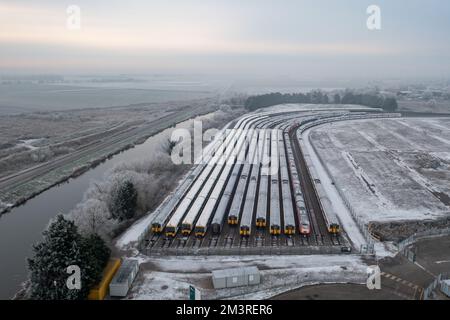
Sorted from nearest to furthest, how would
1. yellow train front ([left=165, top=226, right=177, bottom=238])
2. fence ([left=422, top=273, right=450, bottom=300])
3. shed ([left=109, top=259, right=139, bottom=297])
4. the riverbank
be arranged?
shed ([left=109, top=259, right=139, bottom=297]) → fence ([left=422, top=273, right=450, bottom=300]) → yellow train front ([left=165, top=226, right=177, bottom=238]) → the riverbank

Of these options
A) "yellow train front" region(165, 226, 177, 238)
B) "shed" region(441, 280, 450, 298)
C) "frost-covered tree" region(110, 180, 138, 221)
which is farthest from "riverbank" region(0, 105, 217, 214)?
"shed" region(441, 280, 450, 298)

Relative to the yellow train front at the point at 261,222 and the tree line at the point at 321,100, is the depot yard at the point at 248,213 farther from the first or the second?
the tree line at the point at 321,100

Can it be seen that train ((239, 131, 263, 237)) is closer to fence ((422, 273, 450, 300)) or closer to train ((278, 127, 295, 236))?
train ((278, 127, 295, 236))

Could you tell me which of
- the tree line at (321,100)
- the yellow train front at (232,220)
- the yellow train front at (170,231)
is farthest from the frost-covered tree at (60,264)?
the tree line at (321,100)

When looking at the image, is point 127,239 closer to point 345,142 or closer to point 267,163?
point 267,163

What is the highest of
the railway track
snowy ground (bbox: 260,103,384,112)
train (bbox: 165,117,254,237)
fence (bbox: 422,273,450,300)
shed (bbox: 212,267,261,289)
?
snowy ground (bbox: 260,103,384,112)
